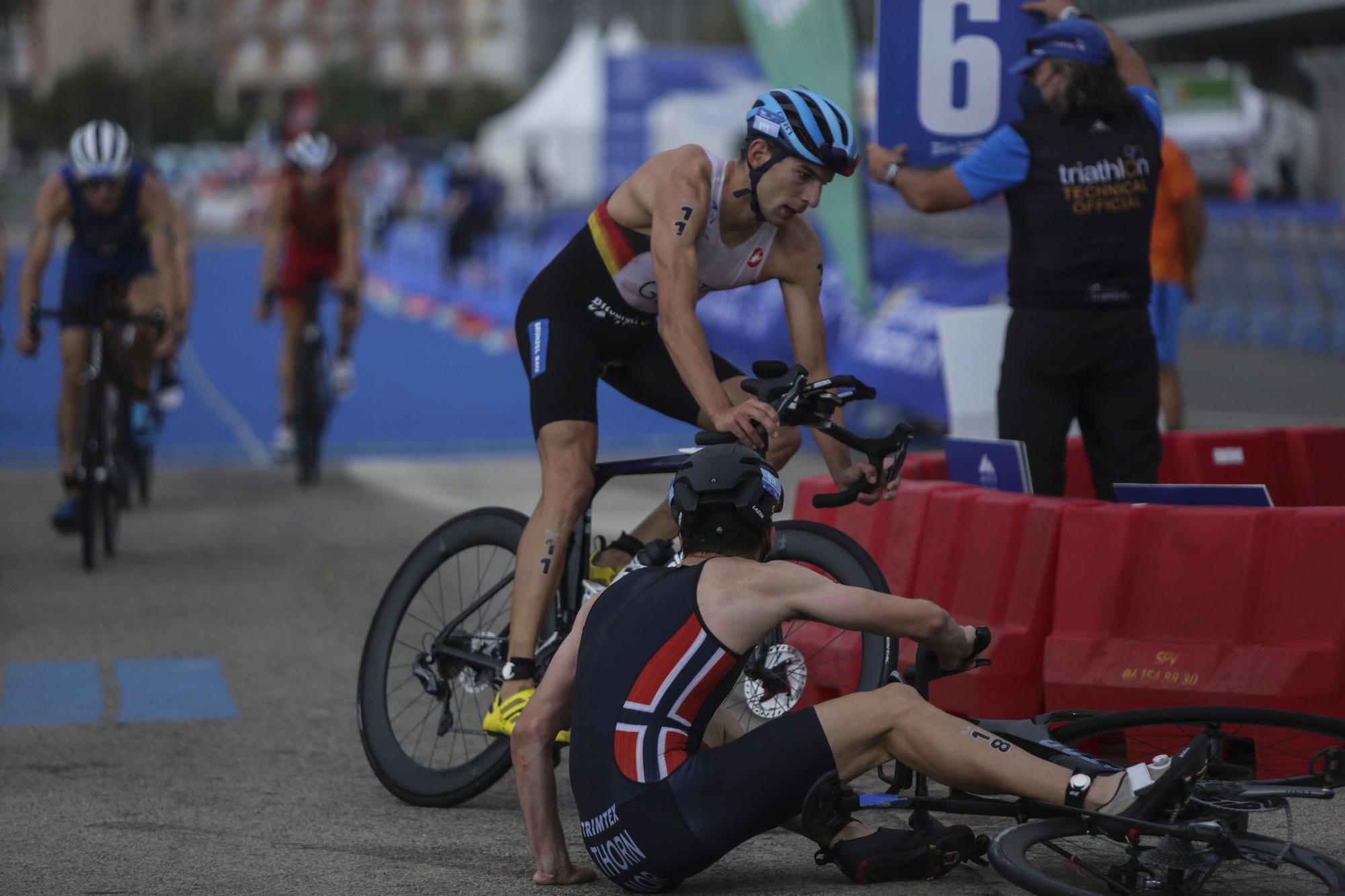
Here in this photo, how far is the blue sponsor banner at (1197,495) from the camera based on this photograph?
589cm

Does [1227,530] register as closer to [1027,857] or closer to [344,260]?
[1027,857]

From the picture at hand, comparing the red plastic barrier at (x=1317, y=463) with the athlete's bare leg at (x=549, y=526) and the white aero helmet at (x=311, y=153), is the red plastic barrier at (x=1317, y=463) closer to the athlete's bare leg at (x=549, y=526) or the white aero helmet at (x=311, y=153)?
the athlete's bare leg at (x=549, y=526)

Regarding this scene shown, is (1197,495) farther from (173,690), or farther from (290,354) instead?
(290,354)

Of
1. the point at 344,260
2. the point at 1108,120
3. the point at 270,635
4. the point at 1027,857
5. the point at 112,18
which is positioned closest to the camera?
the point at 1027,857

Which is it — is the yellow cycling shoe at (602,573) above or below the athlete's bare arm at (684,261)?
below

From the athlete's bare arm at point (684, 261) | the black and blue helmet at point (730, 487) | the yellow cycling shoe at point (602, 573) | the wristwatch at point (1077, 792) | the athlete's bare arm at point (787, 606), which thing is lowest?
the wristwatch at point (1077, 792)

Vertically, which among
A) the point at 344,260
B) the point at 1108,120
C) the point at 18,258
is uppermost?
the point at 1108,120

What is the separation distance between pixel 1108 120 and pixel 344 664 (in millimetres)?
3580

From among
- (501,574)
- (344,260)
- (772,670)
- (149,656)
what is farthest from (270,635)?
(344,260)

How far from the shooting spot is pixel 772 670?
5.43m

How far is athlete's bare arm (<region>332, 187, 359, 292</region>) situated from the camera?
515 inches

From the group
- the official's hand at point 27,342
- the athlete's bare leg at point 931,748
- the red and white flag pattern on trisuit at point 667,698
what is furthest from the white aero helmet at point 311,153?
the athlete's bare leg at point 931,748

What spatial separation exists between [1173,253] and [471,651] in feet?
18.4

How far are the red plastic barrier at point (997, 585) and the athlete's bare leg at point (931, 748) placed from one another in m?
1.48
